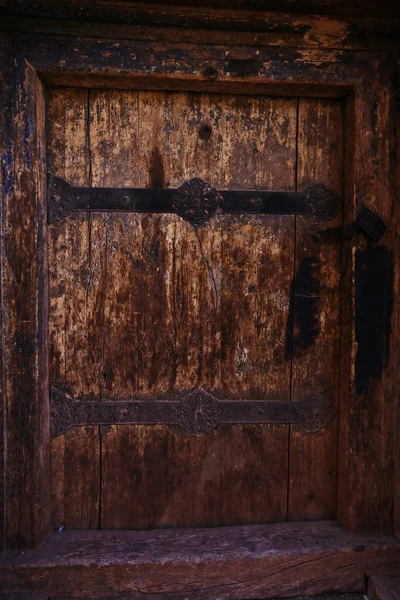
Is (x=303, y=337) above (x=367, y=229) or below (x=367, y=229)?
below

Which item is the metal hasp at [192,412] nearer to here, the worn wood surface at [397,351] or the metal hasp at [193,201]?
the worn wood surface at [397,351]

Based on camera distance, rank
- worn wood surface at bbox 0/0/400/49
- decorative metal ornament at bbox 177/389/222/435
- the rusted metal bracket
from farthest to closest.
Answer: decorative metal ornament at bbox 177/389/222/435 < the rusted metal bracket < worn wood surface at bbox 0/0/400/49

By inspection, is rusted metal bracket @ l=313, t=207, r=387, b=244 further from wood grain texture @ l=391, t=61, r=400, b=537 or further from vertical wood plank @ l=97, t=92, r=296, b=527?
vertical wood plank @ l=97, t=92, r=296, b=527

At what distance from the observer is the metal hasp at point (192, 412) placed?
6.49 feet

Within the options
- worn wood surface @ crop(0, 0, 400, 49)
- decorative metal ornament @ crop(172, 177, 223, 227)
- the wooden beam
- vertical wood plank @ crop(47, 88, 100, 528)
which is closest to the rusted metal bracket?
decorative metal ornament @ crop(172, 177, 223, 227)

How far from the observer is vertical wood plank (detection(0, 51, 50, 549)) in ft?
5.88

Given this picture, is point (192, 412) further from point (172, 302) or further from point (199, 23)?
point (199, 23)

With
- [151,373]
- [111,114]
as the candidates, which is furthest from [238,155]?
[151,373]

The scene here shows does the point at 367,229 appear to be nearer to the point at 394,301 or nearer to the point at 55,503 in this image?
the point at 394,301

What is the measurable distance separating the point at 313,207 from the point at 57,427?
1321 mm

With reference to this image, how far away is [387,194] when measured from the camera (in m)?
1.93

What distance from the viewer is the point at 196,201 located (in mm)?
1979

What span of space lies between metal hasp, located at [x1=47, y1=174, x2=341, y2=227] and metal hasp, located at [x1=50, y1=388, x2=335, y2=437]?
2.31 ft

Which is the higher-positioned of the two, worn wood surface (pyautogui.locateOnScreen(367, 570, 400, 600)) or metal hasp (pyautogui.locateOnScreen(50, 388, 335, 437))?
metal hasp (pyautogui.locateOnScreen(50, 388, 335, 437))
